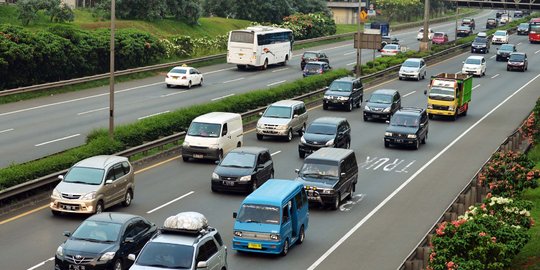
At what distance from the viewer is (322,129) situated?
45594 mm

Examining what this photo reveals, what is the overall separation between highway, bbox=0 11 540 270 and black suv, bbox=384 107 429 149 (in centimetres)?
56

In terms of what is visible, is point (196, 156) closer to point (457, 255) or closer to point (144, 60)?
point (457, 255)

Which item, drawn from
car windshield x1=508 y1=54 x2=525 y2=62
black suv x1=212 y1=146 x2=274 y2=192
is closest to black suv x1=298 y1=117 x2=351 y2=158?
black suv x1=212 y1=146 x2=274 y2=192

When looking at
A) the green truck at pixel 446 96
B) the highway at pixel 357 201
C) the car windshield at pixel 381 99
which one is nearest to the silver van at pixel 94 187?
the highway at pixel 357 201

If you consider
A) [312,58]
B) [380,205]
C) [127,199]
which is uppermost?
[312,58]

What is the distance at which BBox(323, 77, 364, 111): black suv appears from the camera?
59.9 metres

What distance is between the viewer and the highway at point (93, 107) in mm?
45625

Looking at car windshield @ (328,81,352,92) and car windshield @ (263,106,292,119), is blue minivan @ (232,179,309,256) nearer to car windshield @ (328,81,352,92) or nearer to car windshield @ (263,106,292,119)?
car windshield @ (263,106,292,119)

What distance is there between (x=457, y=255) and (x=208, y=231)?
20.5 feet

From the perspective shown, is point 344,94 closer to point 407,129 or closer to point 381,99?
point 381,99

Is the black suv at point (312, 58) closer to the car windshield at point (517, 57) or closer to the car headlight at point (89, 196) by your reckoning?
the car windshield at point (517, 57)

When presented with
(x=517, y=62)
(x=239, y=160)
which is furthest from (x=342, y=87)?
(x=517, y=62)

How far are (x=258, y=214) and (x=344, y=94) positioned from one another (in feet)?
106

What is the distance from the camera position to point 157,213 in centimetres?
3356
